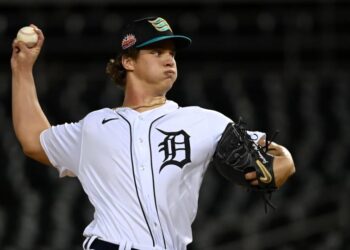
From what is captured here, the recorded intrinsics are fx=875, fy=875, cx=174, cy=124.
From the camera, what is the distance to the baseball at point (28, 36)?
3.48 m

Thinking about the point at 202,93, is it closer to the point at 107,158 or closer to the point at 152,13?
the point at 152,13

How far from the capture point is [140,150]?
10.6 feet

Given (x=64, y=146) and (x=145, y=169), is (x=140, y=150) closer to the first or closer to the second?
(x=145, y=169)

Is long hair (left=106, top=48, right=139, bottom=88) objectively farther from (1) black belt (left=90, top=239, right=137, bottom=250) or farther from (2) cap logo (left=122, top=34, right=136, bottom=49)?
(1) black belt (left=90, top=239, right=137, bottom=250)

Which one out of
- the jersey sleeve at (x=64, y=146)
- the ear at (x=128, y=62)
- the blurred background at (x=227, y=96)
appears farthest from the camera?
the blurred background at (x=227, y=96)

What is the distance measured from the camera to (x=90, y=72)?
948 centimetres

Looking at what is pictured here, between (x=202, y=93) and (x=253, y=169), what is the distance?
5.40 m

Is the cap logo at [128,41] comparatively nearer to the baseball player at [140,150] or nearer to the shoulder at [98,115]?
the baseball player at [140,150]

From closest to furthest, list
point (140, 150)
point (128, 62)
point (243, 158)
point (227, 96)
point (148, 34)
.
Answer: point (243, 158)
point (140, 150)
point (148, 34)
point (128, 62)
point (227, 96)

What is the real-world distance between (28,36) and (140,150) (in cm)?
69

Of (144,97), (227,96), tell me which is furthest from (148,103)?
(227,96)

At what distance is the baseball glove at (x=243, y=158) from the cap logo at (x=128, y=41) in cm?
52

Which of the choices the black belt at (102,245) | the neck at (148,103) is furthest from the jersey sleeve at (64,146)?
the black belt at (102,245)

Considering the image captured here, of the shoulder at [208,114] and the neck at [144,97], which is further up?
the neck at [144,97]
